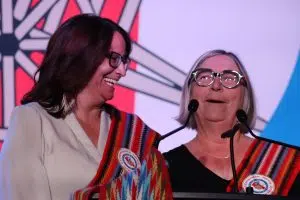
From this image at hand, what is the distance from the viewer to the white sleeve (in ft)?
5.38

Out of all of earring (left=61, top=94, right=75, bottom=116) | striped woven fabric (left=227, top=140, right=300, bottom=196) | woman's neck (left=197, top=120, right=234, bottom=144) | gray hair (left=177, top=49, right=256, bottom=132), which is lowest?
striped woven fabric (left=227, top=140, right=300, bottom=196)

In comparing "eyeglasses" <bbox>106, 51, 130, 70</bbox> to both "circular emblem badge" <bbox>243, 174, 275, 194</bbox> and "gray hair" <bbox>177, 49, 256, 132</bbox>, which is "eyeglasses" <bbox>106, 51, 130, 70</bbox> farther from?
"circular emblem badge" <bbox>243, 174, 275, 194</bbox>

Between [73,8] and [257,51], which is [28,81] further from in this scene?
[257,51]

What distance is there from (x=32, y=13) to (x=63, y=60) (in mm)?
624

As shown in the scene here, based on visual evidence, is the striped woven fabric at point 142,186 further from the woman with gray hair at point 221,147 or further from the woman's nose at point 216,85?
the woman's nose at point 216,85

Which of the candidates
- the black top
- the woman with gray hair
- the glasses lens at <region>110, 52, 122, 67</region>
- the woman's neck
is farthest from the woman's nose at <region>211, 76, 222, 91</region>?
the glasses lens at <region>110, 52, 122, 67</region>

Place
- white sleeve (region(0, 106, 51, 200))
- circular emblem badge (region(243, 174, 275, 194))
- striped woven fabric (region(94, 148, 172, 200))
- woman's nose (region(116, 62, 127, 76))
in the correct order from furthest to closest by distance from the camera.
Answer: woman's nose (region(116, 62, 127, 76)), white sleeve (region(0, 106, 51, 200)), circular emblem badge (region(243, 174, 275, 194)), striped woven fabric (region(94, 148, 172, 200))

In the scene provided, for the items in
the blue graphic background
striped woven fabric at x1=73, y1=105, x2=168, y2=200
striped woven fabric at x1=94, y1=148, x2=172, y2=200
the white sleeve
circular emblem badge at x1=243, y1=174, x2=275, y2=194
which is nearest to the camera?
striped woven fabric at x1=94, y1=148, x2=172, y2=200

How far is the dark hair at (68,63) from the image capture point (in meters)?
1.80

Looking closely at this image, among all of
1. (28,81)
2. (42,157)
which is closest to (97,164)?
(42,157)

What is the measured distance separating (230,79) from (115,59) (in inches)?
14.8

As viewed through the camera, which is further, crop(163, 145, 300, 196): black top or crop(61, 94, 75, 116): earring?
crop(61, 94, 75, 116): earring

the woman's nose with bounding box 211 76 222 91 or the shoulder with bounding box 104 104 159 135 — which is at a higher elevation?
the woman's nose with bounding box 211 76 222 91

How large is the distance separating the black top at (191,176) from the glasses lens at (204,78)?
0.75 feet
